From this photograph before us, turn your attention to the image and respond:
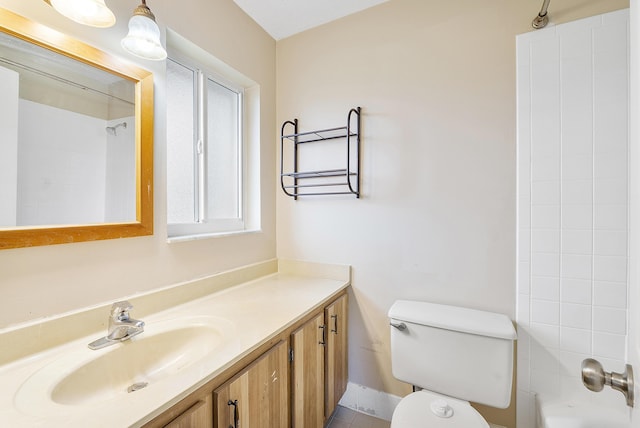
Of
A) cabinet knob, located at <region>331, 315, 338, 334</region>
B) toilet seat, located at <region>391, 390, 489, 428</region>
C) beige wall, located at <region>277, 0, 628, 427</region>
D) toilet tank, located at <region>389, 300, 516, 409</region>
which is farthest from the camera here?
cabinet knob, located at <region>331, 315, 338, 334</region>

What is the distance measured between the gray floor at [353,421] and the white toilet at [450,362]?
1.47 ft

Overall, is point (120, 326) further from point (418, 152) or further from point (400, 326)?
point (418, 152)

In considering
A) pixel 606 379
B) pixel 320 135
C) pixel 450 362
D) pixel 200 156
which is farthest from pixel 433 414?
pixel 200 156

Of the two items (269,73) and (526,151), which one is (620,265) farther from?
(269,73)

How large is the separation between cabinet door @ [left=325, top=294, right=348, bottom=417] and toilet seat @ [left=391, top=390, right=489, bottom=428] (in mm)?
403

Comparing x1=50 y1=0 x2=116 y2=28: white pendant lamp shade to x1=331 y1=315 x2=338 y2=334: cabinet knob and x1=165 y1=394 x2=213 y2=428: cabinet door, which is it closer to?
x1=165 y1=394 x2=213 y2=428: cabinet door

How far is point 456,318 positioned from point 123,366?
4.46 ft

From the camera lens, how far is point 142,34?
3.02 feet

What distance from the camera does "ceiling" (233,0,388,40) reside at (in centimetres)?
156

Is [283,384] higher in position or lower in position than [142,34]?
lower

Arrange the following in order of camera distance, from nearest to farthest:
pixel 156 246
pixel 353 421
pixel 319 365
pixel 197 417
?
1. pixel 197 417
2. pixel 156 246
3. pixel 319 365
4. pixel 353 421

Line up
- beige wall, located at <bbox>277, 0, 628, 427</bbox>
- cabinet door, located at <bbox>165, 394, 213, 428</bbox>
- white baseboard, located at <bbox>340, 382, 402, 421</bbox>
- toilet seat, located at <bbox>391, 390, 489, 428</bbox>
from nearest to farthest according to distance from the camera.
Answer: cabinet door, located at <bbox>165, 394, 213, 428</bbox> < toilet seat, located at <bbox>391, 390, 489, 428</bbox> < beige wall, located at <bbox>277, 0, 628, 427</bbox> < white baseboard, located at <bbox>340, 382, 402, 421</bbox>

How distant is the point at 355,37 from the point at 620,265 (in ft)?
5.70

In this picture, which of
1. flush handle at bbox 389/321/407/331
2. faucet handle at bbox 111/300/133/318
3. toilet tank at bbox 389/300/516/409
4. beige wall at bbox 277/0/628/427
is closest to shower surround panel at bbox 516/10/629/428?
beige wall at bbox 277/0/628/427
